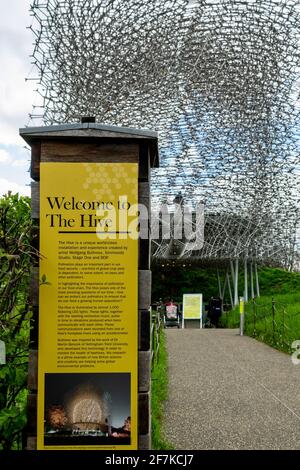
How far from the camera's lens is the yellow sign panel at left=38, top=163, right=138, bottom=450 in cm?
390

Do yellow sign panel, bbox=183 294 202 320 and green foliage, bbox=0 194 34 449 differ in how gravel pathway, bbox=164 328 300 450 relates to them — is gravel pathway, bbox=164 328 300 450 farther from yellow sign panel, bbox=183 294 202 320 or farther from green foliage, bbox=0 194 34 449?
yellow sign panel, bbox=183 294 202 320

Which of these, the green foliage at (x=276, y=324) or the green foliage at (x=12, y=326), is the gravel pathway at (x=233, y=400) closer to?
the green foliage at (x=276, y=324)

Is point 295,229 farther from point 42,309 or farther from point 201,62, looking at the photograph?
point 42,309

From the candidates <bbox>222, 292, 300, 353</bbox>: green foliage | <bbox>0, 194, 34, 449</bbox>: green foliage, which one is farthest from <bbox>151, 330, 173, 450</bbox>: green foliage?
<bbox>222, 292, 300, 353</bbox>: green foliage

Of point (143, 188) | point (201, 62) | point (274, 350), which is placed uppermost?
point (201, 62)

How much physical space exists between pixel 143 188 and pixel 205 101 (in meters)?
22.4

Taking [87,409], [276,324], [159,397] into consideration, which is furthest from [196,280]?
[87,409]

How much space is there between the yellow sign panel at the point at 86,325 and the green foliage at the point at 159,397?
5.69 feet

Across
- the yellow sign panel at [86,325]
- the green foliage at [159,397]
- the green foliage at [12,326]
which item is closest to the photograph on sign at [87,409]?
the yellow sign panel at [86,325]

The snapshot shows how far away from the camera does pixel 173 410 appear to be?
759cm

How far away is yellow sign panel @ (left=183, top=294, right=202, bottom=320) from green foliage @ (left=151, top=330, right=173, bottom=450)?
14.5 meters

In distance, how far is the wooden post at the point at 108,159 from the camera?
3988mm

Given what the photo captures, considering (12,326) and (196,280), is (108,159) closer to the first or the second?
(12,326)

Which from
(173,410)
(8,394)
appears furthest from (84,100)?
(8,394)
